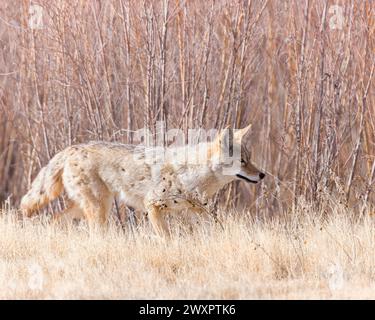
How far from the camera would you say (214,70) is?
937 cm

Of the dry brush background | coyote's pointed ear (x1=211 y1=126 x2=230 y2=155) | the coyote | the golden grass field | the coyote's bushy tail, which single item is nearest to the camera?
the golden grass field

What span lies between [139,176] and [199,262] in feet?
5.16

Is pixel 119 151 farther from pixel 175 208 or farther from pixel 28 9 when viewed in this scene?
pixel 28 9

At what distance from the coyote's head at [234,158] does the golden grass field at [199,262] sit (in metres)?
0.51

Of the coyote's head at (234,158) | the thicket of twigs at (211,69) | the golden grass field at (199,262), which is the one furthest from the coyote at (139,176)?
the thicket of twigs at (211,69)

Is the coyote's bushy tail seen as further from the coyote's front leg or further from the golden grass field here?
the coyote's front leg

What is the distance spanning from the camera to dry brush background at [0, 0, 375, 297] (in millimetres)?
8750

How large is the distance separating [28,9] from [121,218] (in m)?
2.65

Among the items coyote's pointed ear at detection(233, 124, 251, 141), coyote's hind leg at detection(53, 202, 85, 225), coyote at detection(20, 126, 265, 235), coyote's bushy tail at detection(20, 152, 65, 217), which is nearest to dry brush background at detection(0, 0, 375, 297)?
coyote's bushy tail at detection(20, 152, 65, 217)

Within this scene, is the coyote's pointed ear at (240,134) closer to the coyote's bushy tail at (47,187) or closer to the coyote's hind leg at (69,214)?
the coyote's bushy tail at (47,187)

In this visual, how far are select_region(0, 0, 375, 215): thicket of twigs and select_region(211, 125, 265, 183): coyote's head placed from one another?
457 mm

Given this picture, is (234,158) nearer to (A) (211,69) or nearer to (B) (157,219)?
(B) (157,219)
